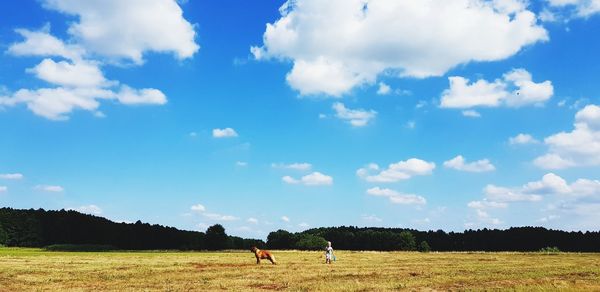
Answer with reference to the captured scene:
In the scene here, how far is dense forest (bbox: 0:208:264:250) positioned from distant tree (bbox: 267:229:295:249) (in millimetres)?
4239

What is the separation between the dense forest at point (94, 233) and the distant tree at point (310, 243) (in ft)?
51.0


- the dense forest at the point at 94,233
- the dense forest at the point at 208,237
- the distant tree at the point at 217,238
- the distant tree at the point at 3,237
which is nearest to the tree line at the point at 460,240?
the dense forest at the point at 208,237

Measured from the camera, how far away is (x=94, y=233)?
520 feet

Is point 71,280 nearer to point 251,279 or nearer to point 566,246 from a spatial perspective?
point 251,279

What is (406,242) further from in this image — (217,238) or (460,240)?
(217,238)

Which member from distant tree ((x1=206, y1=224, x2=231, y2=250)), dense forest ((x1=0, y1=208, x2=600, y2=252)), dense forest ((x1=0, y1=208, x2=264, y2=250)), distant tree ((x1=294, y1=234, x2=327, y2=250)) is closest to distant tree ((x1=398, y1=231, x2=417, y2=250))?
dense forest ((x1=0, y1=208, x2=600, y2=252))

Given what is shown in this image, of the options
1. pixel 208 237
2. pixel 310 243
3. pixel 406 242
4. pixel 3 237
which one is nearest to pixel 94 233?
pixel 3 237

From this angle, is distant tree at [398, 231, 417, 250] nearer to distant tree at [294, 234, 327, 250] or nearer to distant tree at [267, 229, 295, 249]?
distant tree at [294, 234, 327, 250]

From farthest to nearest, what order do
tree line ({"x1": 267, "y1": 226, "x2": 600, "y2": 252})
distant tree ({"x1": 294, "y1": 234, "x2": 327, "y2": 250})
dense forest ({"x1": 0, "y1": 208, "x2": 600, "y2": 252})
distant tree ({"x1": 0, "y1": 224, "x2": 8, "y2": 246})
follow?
tree line ({"x1": 267, "y1": 226, "x2": 600, "y2": 252}), dense forest ({"x1": 0, "y1": 208, "x2": 600, "y2": 252}), distant tree ({"x1": 294, "y1": 234, "x2": 327, "y2": 250}), distant tree ({"x1": 0, "y1": 224, "x2": 8, "y2": 246})

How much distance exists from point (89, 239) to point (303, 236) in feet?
207

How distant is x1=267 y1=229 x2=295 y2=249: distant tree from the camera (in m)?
154

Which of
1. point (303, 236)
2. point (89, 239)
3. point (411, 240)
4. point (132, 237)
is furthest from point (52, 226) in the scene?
point (411, 240)

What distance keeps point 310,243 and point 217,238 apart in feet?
80.8

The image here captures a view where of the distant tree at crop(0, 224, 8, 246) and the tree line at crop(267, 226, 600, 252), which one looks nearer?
the distant tree at crop(0, 224, 8, 246)
